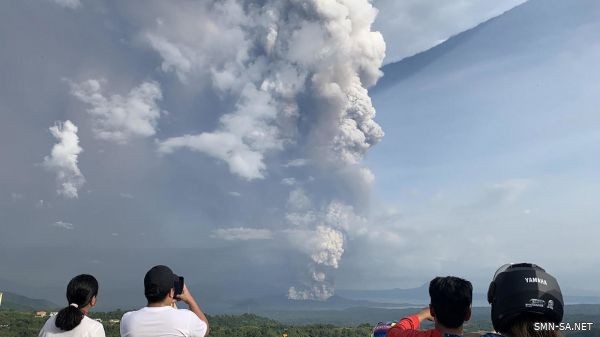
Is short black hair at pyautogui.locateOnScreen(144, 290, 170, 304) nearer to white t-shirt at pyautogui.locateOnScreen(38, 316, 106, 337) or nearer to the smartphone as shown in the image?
the smartphone

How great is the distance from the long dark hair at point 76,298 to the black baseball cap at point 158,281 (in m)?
0.85

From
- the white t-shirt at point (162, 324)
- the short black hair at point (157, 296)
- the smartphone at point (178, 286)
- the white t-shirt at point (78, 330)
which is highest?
the smartphone at point (178, 286)

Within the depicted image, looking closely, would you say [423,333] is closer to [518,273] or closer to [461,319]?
[461,319]

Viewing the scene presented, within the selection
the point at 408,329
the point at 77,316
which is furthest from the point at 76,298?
the point at 408,329

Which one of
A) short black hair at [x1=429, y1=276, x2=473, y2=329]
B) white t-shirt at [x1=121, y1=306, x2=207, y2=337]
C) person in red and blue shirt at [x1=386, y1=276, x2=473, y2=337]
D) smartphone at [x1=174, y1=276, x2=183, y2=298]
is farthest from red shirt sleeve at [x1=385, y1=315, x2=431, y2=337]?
smartphone at [x1=174, y1=276, x2=183, y2=298]

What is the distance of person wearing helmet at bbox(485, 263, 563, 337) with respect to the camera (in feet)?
9.28

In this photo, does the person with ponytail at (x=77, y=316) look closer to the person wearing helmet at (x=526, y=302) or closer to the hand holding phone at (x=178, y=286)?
the hand holding phone at (x=178, y=286)

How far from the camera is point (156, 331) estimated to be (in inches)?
177

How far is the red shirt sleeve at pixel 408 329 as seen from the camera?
3.37 metres

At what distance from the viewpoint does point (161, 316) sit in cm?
455

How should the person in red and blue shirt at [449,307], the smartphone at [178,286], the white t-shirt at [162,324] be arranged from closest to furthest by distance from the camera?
the person in red and blue shirt at [449,307], the white t-shirt at [162,324], the smartphone at [178,286]

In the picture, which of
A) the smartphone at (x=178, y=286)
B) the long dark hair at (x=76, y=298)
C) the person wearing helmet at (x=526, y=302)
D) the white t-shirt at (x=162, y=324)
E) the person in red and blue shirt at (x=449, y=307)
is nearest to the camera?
the person wearing helmet at (x=526, y=302)

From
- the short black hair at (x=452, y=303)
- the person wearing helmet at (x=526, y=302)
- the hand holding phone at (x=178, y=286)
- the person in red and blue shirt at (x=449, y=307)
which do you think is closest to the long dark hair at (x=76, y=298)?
the hand holding phone at (x=178, y=286)

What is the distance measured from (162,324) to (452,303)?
278 cm
